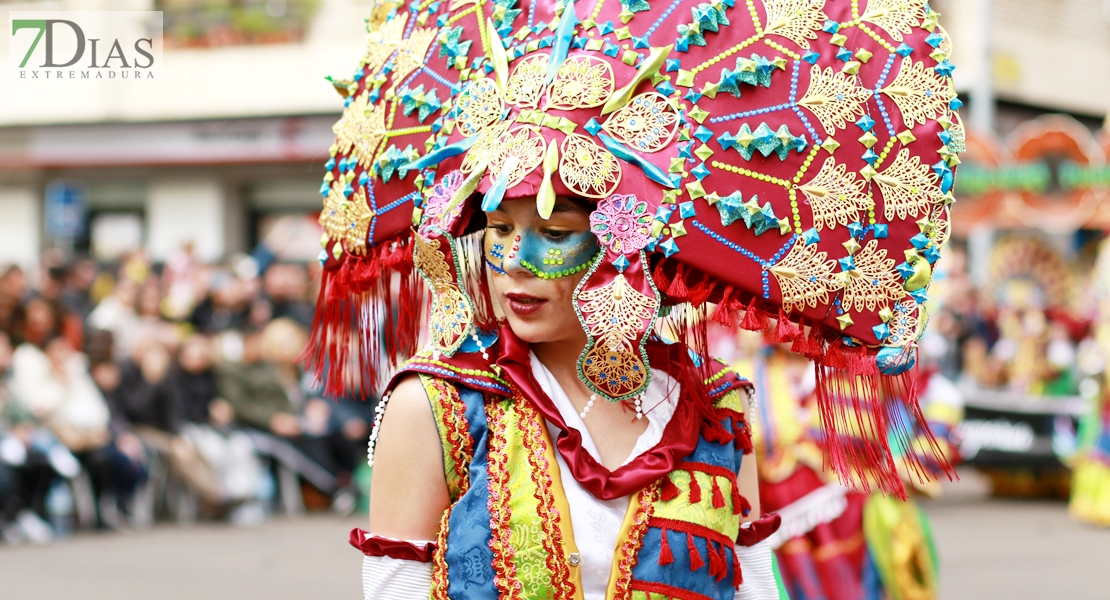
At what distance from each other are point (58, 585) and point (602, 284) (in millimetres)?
5613

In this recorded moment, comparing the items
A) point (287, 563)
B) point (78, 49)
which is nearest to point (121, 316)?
point (287, 563)

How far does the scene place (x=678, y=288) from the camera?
2029 millimetres

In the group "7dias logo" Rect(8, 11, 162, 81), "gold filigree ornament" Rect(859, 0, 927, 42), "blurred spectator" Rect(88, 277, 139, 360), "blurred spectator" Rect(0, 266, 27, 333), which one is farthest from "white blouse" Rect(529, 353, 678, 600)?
"blurred spectator" Rect(88, 277, 139, 360)

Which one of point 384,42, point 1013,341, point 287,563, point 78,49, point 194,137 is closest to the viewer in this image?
point 384,42

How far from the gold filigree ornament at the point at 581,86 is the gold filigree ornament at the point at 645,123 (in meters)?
0.04

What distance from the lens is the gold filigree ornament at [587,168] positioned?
78.5 inches

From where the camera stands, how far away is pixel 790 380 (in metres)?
5.01

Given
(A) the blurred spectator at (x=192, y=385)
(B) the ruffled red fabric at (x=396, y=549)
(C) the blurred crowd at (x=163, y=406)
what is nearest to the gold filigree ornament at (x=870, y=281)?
(B) the ruffled red fabric at (x=396, y=549)

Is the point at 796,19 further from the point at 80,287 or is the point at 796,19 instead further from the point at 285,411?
the point at 80,287

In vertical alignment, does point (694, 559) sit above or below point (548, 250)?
below

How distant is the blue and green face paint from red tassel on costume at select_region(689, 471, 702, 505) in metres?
0.42

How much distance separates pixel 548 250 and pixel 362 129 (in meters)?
0.45

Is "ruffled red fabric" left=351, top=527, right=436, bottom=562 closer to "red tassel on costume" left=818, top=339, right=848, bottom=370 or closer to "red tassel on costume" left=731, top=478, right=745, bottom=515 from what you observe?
"red tassel on costume" left=731, top=478, right=745, bottom=515

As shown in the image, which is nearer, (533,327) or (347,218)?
(533,327)
